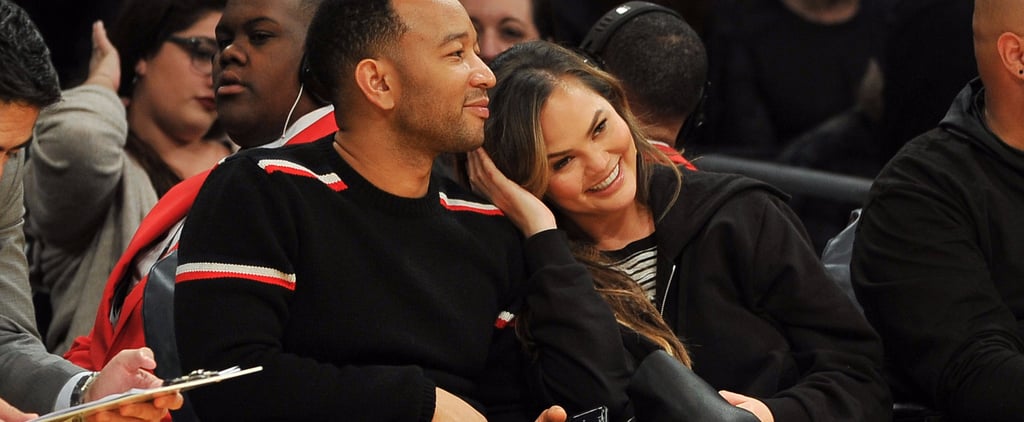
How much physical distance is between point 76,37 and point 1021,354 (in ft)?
11.5

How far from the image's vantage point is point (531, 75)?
3369 millimetres

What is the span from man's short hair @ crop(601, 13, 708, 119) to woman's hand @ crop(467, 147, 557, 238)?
0.86 meters

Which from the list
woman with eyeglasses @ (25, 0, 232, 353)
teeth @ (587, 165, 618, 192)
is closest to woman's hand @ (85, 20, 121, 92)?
woman with eyeglasses @ (25, 0, 232, 353)

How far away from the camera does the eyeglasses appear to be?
4449mm

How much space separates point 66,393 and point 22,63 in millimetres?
630

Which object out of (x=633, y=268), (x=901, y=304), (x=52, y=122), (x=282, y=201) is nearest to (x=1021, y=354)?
(x=901, y=304)

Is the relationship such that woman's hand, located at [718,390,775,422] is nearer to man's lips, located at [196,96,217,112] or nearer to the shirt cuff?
the shirt cuff

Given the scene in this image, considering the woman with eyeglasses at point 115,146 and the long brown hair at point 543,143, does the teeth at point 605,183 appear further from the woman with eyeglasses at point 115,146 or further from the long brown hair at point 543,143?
the woman with eyeglasses at point 115,146

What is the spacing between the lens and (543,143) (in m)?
3.30

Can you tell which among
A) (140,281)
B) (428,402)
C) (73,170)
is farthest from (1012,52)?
(73,170)

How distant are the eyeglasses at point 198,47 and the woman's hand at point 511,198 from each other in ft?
4.46

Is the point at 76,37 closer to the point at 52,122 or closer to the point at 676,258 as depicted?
the point at 52,122

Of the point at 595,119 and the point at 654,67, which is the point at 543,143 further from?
the point at 654,67

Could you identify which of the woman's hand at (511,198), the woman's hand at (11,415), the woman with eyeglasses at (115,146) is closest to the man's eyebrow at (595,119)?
the woman's hand at (511,198)
